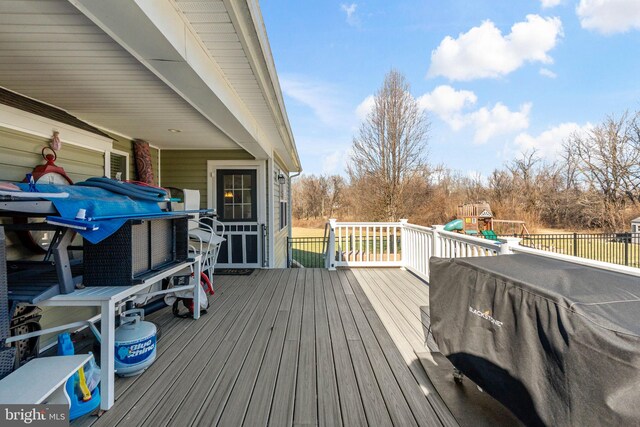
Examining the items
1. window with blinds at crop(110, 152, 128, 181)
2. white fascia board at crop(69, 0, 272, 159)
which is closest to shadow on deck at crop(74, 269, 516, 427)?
→ window with blinds at crop(110, 152, 128, 181)

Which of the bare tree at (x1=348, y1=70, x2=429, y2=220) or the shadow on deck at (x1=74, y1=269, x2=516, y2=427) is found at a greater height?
the bare tree at (x1=348, y1=70, x2=429, y2=220)

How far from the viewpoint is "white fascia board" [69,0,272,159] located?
148 cm

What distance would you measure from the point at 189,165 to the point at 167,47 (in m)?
4.39

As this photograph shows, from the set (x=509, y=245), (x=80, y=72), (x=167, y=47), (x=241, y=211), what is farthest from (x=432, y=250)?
(x=80, y=72)

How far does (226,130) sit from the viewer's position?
381 centimetres

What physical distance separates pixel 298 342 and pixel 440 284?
1.39 meters

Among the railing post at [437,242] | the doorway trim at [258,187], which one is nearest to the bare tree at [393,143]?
the doorway trim at [258,187]

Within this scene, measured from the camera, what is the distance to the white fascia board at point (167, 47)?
1.48 meters

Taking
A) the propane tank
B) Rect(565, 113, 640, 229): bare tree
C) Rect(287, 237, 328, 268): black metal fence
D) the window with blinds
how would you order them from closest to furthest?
the propane tank
the window with blinds
Rect(287, 237, 328, 268): black metal fence
Rect(565, 113, 640, 229): bare tree

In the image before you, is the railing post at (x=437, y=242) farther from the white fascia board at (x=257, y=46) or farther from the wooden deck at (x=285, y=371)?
the white fascia board at (x=257, y=46)

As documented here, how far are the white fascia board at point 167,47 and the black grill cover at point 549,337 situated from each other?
2154mm

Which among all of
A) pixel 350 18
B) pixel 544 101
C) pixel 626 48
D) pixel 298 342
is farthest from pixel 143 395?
pixel 544 101

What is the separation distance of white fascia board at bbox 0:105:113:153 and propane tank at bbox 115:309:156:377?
1891 millimetres

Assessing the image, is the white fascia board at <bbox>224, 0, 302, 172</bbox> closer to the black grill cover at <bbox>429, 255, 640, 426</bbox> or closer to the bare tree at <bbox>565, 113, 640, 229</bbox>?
the black grill cover at <bbox>429, 255, 640, 426</bbox>
